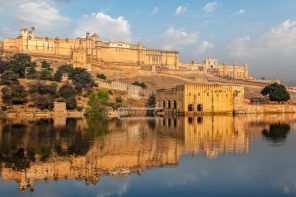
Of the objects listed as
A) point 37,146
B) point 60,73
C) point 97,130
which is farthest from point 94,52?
point 37,146

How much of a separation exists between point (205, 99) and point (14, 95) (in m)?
25.2

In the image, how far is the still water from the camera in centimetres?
1288

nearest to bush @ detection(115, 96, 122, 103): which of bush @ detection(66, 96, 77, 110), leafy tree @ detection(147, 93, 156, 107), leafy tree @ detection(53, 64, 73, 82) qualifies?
leafy tree @ detection(147, 93, 156, 107)

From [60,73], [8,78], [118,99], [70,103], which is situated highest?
[60,73]

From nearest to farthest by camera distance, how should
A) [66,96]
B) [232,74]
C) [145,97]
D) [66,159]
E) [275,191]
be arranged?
[275,191] → [66,159] → [66,96] → [145,97] → [232,74]

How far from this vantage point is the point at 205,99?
186ft

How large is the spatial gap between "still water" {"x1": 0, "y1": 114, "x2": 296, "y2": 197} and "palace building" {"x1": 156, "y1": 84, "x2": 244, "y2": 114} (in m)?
30.8

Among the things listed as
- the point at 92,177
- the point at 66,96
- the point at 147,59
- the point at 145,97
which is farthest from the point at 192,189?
the point at 147,59

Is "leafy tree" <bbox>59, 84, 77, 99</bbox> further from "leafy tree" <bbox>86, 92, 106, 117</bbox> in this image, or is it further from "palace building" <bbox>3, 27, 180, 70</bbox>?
"palace building" <bbox>3, 27, 180, 70</bbox>

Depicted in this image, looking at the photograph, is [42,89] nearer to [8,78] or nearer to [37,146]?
[8,78]

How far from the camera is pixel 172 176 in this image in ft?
48.0

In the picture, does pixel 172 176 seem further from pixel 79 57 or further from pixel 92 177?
pixel 79 57

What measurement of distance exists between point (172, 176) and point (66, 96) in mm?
44029

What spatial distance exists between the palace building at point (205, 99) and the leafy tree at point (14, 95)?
20073 millimetres
